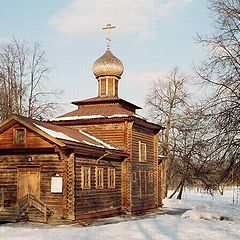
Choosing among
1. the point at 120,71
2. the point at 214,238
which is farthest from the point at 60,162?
the point at 120,71

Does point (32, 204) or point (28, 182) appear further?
point (28, 182)

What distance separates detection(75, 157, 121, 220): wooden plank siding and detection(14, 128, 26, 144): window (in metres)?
2.85

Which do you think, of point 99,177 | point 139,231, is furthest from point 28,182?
point 139,231

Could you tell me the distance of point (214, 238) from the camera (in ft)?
54.3

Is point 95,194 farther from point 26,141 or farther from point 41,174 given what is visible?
point 26,141

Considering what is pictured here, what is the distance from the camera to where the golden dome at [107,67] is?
1298 inches

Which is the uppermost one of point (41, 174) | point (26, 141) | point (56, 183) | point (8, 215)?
point (26, 141)

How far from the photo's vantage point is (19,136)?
2342 cm

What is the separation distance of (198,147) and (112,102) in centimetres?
1209

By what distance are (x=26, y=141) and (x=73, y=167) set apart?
2.74 m

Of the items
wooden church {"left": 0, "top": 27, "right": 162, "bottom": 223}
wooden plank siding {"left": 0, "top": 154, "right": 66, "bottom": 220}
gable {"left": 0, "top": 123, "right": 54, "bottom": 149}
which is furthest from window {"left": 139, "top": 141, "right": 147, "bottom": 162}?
gable {"left": 0, "top": 123, "right": 54, "bottom": 149}

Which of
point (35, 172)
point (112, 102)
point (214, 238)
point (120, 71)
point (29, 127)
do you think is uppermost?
point (120, 71)

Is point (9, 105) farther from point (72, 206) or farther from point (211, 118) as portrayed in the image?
point (211, 118)

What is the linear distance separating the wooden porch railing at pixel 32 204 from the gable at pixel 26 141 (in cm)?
241
